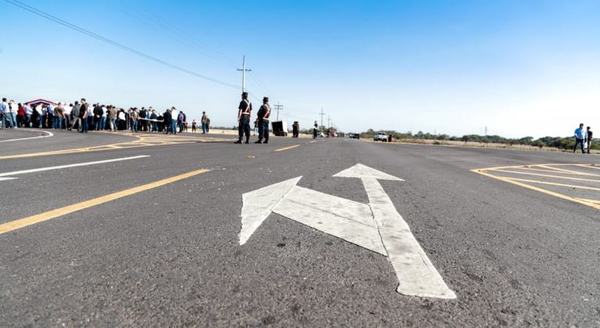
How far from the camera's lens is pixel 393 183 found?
15.6 ft

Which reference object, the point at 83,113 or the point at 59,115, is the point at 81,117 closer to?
the point at 83,113

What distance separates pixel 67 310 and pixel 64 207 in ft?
6.37

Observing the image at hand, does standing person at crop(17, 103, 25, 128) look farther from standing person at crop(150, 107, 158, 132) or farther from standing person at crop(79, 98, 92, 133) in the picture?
standing person at crop(79, 98, 92, 133)

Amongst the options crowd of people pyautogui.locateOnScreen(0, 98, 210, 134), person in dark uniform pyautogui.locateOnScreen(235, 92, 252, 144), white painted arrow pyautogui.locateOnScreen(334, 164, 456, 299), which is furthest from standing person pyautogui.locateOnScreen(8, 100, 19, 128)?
white painted arrow pyautogui.locateOnScreen(334, 164, 456, 299)

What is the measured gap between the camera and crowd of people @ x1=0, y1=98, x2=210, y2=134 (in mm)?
22513

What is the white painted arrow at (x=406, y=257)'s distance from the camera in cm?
158

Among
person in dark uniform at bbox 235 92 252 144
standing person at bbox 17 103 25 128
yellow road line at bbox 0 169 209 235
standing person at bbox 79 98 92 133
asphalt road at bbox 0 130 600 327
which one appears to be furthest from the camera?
standing person at bbox 17 103 25 128

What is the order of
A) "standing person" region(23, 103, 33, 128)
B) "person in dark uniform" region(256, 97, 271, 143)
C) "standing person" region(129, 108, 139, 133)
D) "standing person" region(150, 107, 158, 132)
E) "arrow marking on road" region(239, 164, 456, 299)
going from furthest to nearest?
"standing person" region(150, 107, 158, 132), "standing person" region(129, 108, 139, 133), "standing person" region(23, 103, 33, 128), "person in dark uniform" region(256, 97, 271, 143), "arrow marking on road" region(239, 164, 456, 299)

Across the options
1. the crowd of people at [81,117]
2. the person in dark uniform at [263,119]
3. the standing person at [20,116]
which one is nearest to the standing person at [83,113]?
the crowd of people at [81,117]

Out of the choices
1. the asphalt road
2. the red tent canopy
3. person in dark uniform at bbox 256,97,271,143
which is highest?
the red tent canopy

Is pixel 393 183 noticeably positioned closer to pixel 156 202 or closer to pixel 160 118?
pixel 156 202

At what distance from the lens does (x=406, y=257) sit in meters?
1.95

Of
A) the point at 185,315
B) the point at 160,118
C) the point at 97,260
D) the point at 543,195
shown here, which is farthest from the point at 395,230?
the point at 160,118

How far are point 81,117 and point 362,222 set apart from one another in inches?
853
